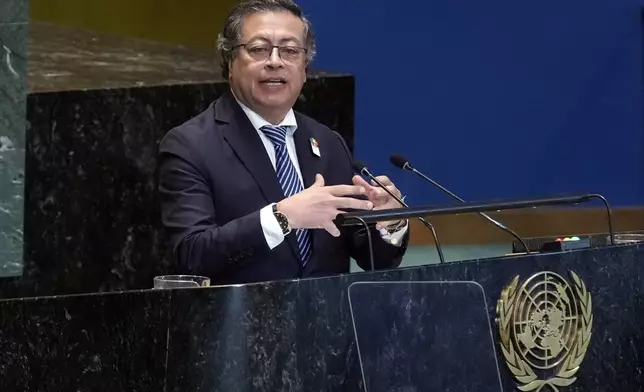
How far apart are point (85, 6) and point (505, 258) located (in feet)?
16.4

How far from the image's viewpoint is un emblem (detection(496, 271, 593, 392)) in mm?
2383

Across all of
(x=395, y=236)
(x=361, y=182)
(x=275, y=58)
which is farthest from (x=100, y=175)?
(x=361, y=182)

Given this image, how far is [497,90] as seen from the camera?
6844 mm

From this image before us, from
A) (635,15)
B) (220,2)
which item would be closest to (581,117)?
(635,15)

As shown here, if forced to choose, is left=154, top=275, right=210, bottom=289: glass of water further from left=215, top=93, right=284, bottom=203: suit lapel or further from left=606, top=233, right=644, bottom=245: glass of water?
left=606, top=233, right=644, bottom=245: glass of water

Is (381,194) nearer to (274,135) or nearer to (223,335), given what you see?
(274,135)

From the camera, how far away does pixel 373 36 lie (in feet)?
21.5

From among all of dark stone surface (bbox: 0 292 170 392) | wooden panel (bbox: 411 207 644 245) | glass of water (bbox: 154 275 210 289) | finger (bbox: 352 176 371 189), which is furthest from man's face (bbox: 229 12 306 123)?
wooden panel (bbox: 411 207 644 245)

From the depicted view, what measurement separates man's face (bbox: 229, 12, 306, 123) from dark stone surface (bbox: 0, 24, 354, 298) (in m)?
1.24

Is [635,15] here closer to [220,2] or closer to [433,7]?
[433,7]

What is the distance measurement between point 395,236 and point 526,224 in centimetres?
402

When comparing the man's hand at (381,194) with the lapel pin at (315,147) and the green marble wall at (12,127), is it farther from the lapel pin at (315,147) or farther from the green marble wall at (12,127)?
the green marble wall at (12,127)

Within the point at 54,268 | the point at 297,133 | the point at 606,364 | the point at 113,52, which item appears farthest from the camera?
the point at 113,52

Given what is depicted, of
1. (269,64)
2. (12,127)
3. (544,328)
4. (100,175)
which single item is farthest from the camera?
(100,175)
